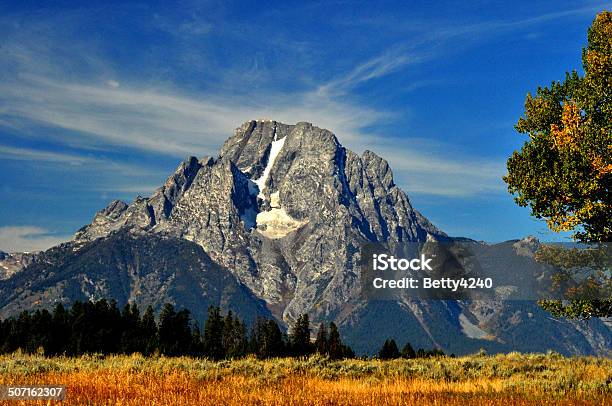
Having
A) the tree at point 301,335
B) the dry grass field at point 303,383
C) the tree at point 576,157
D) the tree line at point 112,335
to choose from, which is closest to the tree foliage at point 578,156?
the tree at point 576,157

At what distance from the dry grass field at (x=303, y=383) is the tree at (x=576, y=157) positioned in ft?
25.3

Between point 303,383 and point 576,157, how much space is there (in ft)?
67.4

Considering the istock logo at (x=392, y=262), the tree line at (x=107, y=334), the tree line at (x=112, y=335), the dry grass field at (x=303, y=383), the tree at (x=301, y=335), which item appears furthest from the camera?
the tree at (x=301, y=335)

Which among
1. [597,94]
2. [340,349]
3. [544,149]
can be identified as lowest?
[340,349]

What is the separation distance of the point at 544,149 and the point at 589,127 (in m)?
2.69

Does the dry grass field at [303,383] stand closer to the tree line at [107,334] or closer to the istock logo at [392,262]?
the istock logo at [392,262]

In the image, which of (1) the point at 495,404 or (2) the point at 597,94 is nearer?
(1) the point at 495,404

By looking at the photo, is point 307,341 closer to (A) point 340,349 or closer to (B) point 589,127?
(A) point 340,349

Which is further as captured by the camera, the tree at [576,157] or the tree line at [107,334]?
the tree line at [107,334]

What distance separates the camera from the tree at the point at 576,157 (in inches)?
1383

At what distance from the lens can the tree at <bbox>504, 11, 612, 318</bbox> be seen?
115ft

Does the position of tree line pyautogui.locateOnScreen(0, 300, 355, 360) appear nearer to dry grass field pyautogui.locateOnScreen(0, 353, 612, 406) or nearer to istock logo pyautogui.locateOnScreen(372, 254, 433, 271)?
istock logo pyautogui.locateOnScreen(372, 254, 433, 271)

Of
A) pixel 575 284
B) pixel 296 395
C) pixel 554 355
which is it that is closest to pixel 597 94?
pixel 575 284

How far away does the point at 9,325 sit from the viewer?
103375mm
